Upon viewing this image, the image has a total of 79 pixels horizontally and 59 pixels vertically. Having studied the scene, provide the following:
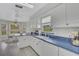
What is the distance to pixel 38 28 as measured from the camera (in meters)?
1.55

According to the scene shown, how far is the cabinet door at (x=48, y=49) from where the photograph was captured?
4.58 ft

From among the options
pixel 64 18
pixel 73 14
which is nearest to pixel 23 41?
pixel 64 18

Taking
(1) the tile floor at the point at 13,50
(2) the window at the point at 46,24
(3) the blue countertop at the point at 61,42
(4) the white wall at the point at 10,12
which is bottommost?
(1) the tile floor at the point at 13,50

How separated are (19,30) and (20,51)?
12.1 inches

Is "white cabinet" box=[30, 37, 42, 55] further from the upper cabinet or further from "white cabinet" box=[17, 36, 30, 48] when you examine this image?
the upper cabinet

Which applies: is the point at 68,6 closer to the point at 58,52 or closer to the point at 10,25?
the point at 58,52

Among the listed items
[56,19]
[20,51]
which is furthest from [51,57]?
[56,19]

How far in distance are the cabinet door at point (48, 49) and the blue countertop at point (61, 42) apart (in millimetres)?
57

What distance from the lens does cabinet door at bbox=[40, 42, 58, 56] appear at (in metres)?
1.39

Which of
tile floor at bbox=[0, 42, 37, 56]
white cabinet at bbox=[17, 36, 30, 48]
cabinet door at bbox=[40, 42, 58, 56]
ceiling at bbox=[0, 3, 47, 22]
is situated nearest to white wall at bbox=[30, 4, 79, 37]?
ceiling at bbox=[0, 3, 47, 22]

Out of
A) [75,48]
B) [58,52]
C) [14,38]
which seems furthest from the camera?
[14,38]

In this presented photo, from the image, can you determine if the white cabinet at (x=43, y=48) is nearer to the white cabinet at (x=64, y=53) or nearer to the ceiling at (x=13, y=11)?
the white cabinet at (x=64, y=53)

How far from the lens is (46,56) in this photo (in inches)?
54.5

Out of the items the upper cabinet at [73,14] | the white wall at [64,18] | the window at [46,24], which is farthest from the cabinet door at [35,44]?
the upper cabinet at [73,14]
